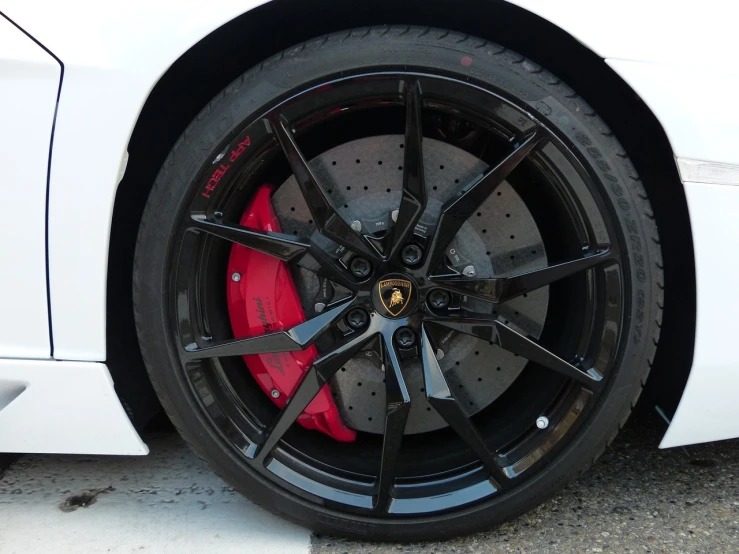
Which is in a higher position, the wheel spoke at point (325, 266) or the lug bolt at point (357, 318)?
the wheel spoke at point (325, 266)

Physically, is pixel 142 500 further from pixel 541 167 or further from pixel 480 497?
pixel 541 167

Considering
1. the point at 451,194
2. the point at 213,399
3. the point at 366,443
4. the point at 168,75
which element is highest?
the point at 168,75

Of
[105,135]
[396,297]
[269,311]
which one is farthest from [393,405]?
[105,135]

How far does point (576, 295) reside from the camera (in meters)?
1.48

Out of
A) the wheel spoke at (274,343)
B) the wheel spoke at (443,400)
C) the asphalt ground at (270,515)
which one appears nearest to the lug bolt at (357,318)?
the wheel spoke at (274,343)

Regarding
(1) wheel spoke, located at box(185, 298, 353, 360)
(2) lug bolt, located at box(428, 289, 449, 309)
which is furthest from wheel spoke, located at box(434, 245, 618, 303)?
(1) wheel spoke, located at box(185, 298, 353, 360)

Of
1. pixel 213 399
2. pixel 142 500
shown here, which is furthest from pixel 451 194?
pixel 142 500

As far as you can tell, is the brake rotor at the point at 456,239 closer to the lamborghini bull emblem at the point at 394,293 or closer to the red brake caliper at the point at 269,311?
the red brake caliper at the point at 269,311

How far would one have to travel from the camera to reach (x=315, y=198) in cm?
135

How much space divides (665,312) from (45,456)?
64.5 inches

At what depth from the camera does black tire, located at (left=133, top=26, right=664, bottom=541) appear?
129 centimetres

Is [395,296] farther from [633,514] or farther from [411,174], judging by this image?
[633,514]

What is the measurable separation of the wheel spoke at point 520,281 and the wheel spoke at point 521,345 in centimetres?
6

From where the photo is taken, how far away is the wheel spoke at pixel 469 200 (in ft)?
4.30
